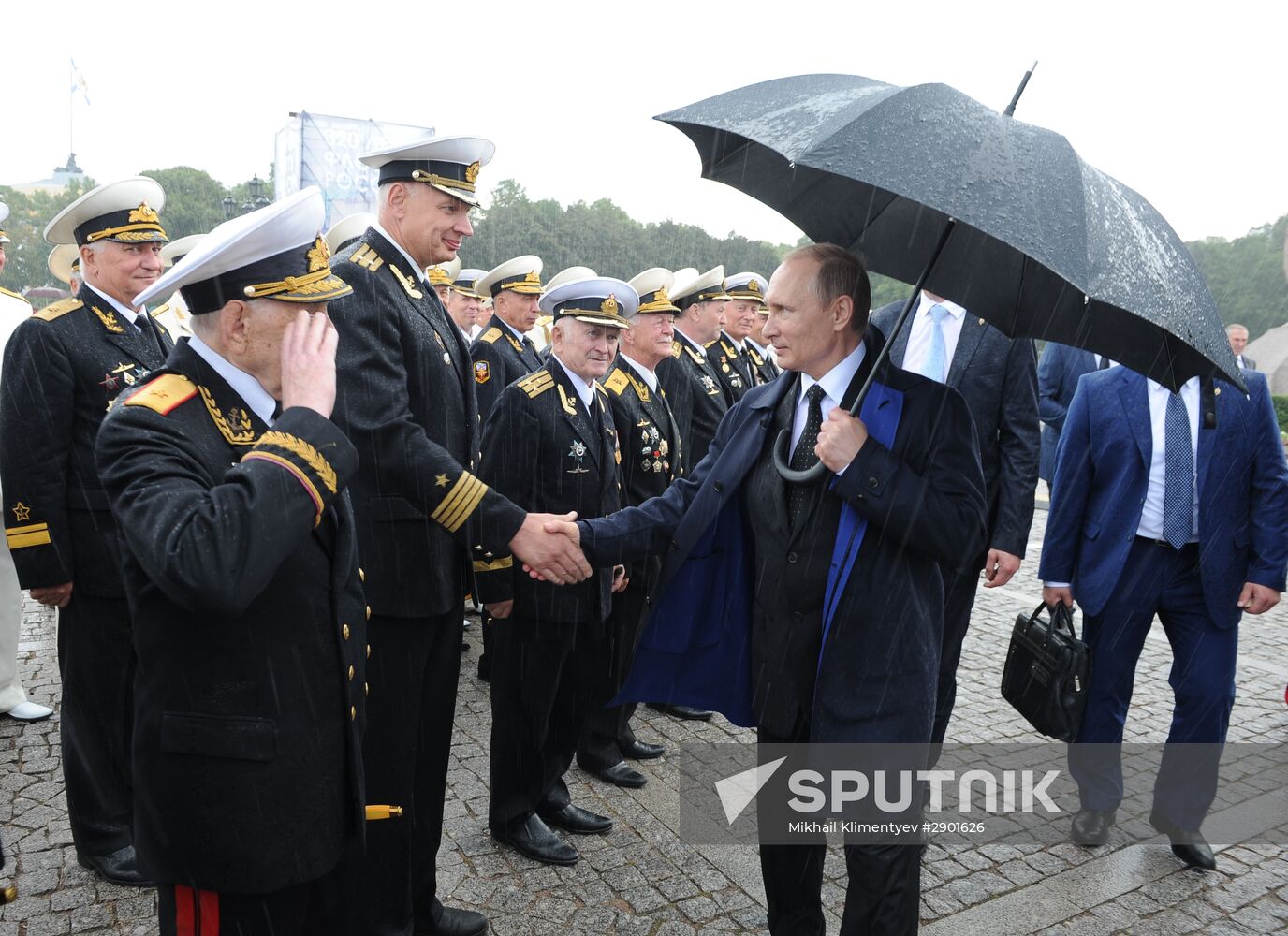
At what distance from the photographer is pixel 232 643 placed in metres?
1.95

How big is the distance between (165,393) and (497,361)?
5.25 metres

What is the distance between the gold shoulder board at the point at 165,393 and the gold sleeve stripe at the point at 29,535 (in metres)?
2.03

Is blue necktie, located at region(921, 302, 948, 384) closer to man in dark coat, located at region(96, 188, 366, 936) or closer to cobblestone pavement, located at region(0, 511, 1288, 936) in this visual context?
cobblestone pavement, located at region(0, 511, 1288, 936)

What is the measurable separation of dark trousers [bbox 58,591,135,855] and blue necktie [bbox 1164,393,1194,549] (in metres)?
4.07

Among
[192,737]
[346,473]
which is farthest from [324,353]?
[192,737]

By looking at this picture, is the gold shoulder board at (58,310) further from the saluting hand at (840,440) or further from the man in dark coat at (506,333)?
the man in dark coat at (506,333)

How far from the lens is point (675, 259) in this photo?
124 ft

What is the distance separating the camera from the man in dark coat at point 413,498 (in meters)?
2.87

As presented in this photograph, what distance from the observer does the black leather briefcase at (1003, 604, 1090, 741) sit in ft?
12.3

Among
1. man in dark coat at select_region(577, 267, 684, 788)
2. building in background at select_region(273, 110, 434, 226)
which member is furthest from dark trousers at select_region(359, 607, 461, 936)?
building in background at select_region(273, 110, 434, 226)

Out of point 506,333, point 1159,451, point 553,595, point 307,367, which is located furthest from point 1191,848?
point 506,333

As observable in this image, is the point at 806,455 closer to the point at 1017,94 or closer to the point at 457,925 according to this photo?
the point at 1017,94

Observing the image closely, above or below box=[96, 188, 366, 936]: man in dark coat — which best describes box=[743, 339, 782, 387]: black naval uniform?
below

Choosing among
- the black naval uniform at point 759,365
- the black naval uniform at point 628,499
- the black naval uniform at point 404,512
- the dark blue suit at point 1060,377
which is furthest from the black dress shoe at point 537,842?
the dark blue suit at point 1060,377
